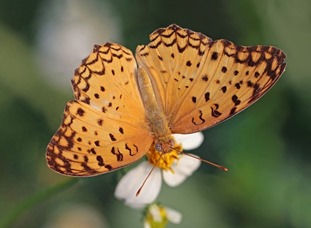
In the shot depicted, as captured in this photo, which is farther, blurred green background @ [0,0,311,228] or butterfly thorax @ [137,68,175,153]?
blurred green background @ [0,0,311,228]

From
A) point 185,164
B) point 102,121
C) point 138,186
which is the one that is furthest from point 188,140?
point 102,121

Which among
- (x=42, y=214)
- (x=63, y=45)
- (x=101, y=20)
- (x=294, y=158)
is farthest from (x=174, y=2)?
(x=42, y=214)

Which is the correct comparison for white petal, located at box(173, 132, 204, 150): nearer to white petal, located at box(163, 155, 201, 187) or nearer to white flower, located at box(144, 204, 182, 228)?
white petal, located at box(163, 155, 201, 187)

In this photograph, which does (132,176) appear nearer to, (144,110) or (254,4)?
(144,110)

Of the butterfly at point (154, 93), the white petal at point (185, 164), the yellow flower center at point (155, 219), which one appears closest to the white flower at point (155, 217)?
the yellow flower center at point (155, 219)

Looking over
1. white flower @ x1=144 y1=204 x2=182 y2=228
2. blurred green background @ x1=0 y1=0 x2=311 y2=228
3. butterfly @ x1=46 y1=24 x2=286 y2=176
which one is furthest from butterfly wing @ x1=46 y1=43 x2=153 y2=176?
Answer: blurred green background @ x1=0 y1=0 x2=311 y2=228

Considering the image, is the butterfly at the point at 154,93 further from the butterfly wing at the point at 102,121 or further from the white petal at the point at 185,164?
the white petal at the point at 185,164
